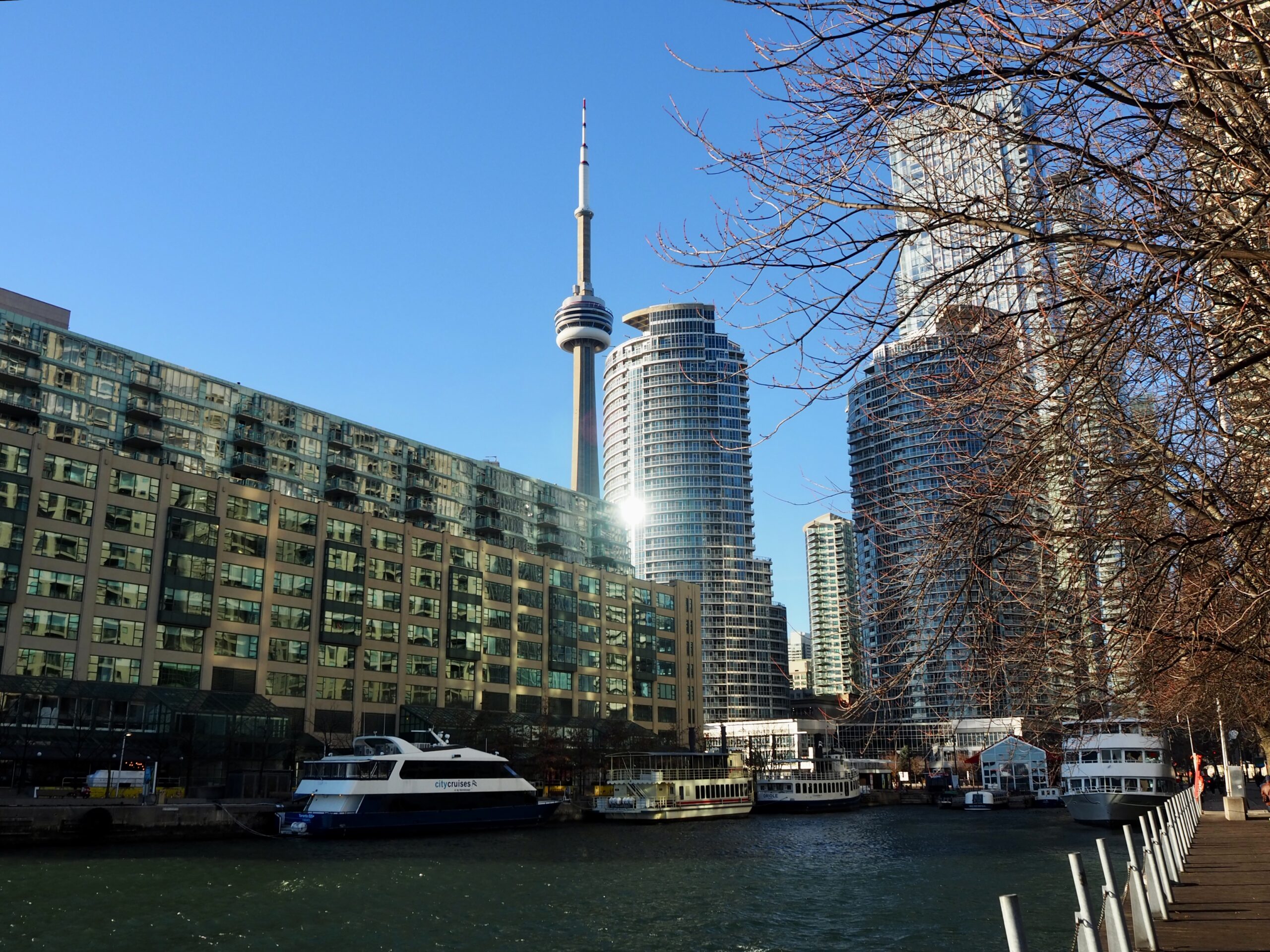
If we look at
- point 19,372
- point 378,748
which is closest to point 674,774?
point 378,748

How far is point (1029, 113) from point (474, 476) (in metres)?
129

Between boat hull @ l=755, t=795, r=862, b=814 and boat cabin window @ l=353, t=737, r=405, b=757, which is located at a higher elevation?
boat cabin window @ l=353, t=737, r=405, b=757

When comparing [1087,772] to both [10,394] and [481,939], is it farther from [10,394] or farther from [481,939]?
[10,394]

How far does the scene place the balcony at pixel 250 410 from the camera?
374ft

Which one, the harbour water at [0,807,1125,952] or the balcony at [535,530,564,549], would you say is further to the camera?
the balcony at [535,530,564,549]

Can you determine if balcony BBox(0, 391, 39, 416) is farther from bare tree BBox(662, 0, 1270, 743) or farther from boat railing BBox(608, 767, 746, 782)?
bare tree BBox(662, 0, 1270, 743)

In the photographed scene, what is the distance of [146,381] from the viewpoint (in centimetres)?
10656

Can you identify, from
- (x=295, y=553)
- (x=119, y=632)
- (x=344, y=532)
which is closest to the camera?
(x=119, y=632)

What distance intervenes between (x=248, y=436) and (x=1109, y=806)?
3430 inches

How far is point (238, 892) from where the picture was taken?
35.6 metres

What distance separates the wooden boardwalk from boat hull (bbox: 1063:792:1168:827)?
149 feet

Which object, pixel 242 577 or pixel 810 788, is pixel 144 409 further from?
pixel 810 788

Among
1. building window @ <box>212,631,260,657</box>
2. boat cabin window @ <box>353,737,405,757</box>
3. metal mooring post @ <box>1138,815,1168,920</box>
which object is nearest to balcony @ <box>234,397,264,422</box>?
building window @ <box>212,631,260,657</box>

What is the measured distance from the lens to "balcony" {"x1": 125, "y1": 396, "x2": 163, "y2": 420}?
343 feet
